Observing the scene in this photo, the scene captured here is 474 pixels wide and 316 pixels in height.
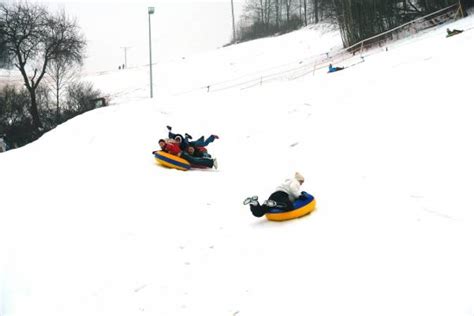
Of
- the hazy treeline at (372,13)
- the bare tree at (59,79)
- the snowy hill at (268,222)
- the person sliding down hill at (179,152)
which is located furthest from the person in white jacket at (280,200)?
the bare tree at (59,79)

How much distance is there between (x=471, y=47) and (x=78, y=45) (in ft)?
70.2

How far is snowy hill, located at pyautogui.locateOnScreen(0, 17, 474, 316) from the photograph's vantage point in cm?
300

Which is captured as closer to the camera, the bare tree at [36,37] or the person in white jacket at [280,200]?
the person in white jacket at [280,200]

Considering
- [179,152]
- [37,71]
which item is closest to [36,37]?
[37,71]

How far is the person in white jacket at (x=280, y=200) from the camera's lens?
4488 mm

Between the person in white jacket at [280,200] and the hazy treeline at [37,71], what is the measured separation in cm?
2104

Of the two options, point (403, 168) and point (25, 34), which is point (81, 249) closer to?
point (403, 168)

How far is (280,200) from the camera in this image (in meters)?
4.56

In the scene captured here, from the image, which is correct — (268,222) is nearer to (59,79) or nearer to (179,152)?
(179,152)

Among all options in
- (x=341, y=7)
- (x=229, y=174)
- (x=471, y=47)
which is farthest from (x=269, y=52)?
(x=229, y=174)

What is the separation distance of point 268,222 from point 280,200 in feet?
1.12

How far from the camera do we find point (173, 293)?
10.5 ft

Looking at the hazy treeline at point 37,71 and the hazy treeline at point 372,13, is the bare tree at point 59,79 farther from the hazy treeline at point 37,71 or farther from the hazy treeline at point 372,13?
the hazy treeline at point 372,13

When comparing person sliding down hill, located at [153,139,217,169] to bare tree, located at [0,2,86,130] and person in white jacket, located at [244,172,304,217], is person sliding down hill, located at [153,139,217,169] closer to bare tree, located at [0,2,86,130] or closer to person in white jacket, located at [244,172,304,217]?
person in white jacket, located at [244,172,304,217]
